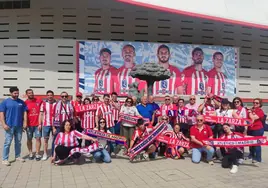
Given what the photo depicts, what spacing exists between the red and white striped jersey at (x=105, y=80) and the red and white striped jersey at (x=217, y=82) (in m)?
7.04

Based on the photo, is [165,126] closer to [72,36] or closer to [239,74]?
[72,36]

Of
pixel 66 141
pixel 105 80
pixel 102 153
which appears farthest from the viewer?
pixel 105 80

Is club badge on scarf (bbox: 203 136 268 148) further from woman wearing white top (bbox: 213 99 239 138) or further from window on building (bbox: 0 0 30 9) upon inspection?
window on building (bbox: 0 0 30 9)

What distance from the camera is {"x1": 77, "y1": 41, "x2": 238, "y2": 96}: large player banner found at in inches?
697

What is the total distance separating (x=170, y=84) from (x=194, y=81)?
186 centimetres

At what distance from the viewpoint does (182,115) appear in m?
7.46

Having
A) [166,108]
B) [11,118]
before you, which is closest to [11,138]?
[11,118]

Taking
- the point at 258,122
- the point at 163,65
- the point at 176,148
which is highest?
the point at 163,65

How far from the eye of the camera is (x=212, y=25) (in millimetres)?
20047

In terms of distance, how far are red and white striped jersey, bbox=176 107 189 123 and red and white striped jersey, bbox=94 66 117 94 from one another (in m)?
10.6

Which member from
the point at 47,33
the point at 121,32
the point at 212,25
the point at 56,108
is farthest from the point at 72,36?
the point at 56,108

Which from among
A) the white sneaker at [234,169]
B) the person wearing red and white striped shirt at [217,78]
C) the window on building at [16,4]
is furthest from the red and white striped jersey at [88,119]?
the window on building at [16,4]

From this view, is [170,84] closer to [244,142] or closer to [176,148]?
[176,148]

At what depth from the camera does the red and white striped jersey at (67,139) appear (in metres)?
6.15
